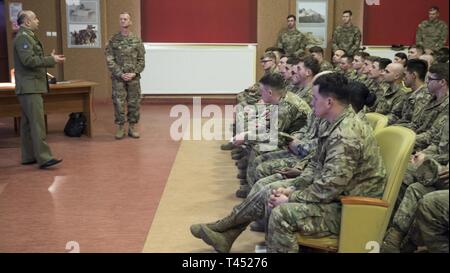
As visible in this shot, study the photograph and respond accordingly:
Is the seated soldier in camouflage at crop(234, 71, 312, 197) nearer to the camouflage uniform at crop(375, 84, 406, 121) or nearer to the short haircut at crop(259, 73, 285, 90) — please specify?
the short haircut at crop(259, 73, 285, 90)

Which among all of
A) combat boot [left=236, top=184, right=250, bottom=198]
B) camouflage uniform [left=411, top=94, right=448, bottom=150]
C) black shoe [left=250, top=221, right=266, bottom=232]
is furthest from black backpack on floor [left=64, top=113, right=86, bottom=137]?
camouflage uniform [left=411, top=94, right=448, bottom=150]

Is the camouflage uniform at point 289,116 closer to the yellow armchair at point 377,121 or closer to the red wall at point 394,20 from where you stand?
the yellow armchair at point 377,121

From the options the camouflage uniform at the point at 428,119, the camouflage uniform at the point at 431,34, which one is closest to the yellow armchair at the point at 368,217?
the camouflage uniform at the point at 428,119

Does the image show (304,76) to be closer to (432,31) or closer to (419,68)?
(419,68)

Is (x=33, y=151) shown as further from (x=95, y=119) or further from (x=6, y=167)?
(x=95, y=119)

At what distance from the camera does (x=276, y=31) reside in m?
11.1

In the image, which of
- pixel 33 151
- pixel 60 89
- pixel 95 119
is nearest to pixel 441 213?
pixel 33 151

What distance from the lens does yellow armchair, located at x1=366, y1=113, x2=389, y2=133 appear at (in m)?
3.66

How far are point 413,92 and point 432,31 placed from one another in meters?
6.00

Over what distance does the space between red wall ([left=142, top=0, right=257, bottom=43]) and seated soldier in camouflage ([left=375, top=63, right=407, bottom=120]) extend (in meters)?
5.90

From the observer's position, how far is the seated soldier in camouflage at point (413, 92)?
484cm

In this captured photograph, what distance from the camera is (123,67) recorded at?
25.1 feet

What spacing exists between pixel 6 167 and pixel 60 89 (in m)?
1.74

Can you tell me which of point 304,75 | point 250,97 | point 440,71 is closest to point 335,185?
point 440,71
